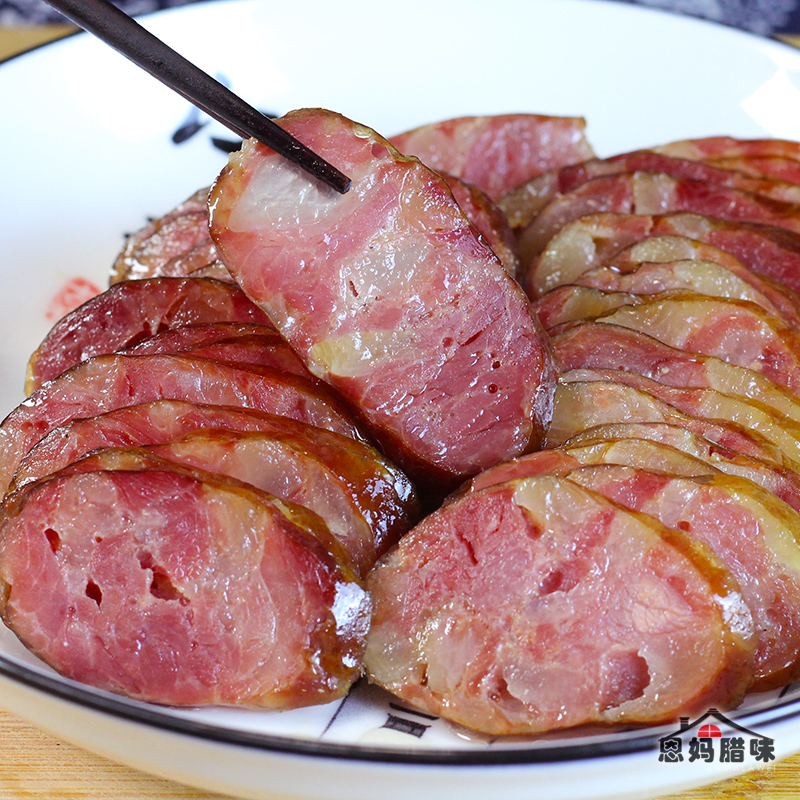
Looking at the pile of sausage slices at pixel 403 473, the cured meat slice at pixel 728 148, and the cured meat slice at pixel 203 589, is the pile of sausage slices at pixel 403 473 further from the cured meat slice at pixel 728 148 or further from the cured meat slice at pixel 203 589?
the cured meat slice at pixel 728 148

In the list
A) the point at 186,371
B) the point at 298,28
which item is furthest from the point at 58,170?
the point at 186,371

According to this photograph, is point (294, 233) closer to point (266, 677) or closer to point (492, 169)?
point (266, 677)

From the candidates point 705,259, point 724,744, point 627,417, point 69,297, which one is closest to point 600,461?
point 627,417

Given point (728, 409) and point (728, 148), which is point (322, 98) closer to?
point (728, 148)

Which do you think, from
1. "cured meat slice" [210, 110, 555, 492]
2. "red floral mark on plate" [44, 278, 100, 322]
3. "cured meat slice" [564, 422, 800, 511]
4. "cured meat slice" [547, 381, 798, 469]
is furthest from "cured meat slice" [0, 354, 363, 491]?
"red floral mark on plate" [44, 278, 100, 322]

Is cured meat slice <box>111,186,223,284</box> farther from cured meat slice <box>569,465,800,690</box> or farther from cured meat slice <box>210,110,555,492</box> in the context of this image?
cured meat slice <box>569,465,800,690</box>

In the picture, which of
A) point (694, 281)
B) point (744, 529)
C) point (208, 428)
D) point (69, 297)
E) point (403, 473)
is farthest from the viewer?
point (69, 297)
